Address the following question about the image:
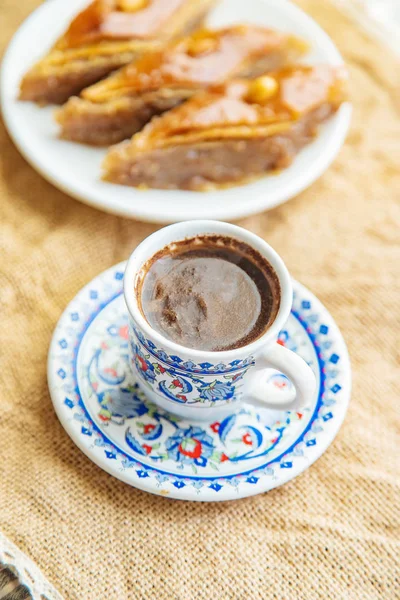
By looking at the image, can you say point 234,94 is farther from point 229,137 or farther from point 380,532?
point 380,532

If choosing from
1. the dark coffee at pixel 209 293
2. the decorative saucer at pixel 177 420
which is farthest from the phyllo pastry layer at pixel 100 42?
the dark coffee at pixel 209 293

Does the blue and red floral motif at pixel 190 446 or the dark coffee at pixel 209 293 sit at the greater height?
the dark coffee at pixel 209 293

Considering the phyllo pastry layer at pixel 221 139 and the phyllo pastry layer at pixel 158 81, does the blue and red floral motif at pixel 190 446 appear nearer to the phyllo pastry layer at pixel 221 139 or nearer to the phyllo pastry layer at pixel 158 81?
the phyllo pastry layer at pixel 221 139

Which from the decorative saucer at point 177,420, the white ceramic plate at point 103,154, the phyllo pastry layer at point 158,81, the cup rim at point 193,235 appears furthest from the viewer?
the phyllo pastry layer at point 158,81

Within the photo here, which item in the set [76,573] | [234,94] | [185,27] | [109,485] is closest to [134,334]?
[109,485]

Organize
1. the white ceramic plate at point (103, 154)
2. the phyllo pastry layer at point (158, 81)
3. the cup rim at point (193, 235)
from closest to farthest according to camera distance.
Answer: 1. the cup rim at point (193, 235)
2. the white ceramic plate at point (103, 154)
3. the phyllo pastry layer at point (158, 81)

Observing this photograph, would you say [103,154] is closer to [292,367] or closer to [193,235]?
[193,235]

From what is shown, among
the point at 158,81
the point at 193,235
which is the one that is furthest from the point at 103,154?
the point at 193,235
